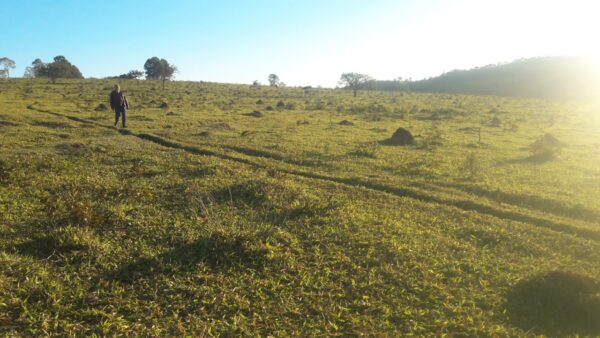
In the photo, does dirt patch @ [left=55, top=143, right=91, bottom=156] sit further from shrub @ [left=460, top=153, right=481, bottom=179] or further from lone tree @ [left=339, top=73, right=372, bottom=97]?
lone tree @ [left=339, top=73, right=372, bottom=97]

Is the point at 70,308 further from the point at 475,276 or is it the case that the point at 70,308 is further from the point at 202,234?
the point at 475,276

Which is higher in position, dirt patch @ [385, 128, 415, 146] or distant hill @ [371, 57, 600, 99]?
distant hill @ [371, 57, 600, 99]

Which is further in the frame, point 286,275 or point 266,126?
point 266,126

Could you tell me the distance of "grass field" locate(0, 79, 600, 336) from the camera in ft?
19.8

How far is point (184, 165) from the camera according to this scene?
14.7m

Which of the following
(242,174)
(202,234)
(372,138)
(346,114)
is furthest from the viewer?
(346,114)

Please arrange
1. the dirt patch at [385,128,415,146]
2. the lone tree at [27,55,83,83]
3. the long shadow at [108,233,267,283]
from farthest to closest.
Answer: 1. the lone tree at [27,55,83,83]
2. the dirt patch at [385,128,415,146]
3. the long shadow at [108,233,267,283]

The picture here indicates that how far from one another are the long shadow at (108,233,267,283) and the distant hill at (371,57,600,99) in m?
94.2

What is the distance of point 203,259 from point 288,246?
1.69 m

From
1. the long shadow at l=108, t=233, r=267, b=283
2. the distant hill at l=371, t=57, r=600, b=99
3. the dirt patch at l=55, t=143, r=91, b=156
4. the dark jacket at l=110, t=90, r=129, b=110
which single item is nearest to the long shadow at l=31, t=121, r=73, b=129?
the dark jacket at l=110, t=90, r=129, b=110

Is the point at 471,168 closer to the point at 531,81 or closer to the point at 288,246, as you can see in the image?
the point at 288,246

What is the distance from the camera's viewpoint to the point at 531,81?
365 ft

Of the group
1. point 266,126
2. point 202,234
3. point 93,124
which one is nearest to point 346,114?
point 266,126

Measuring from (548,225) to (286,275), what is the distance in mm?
7496
